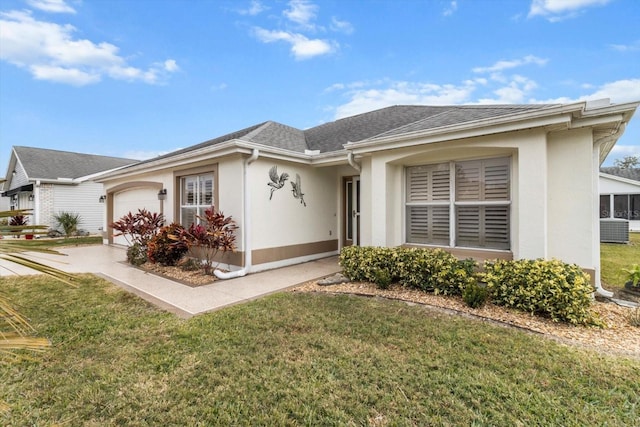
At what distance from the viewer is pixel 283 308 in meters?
5.47

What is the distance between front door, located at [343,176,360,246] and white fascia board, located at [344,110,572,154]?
2832mm

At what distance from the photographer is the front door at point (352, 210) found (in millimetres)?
10609

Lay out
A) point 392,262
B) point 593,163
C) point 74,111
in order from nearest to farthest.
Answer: point 593,163 < point 392,262 < point 74,111

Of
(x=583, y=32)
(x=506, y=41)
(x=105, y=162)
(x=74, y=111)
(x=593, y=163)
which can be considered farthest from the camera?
(x=105, y=162)

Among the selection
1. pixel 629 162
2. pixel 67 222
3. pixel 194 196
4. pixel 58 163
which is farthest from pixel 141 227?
pixel 629 162

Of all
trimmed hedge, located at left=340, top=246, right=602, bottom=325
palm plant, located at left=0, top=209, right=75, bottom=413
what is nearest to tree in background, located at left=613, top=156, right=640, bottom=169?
trimmed hedge, located at left=340, top=246, right=602, bottom=325

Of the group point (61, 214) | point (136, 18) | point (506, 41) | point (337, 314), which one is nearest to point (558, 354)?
point (337, 314)

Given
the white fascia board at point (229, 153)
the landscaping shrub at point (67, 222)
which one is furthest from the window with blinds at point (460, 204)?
the landscaping shrub at point (67, 222)

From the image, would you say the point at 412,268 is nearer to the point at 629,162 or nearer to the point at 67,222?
the point at 67,222

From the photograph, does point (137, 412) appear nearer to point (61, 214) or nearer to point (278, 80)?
point (278, 80)

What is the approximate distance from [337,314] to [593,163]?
5559 mm

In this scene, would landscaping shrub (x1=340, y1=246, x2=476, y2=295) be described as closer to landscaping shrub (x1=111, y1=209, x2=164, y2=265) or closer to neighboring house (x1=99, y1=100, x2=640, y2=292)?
neighboring house (x1=99, y1=100, x2=640, y2=292)

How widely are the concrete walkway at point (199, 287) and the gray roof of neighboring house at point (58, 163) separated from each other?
1320 cm

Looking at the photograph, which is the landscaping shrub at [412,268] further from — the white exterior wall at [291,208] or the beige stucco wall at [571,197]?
the white exterior wall at [291,208]
